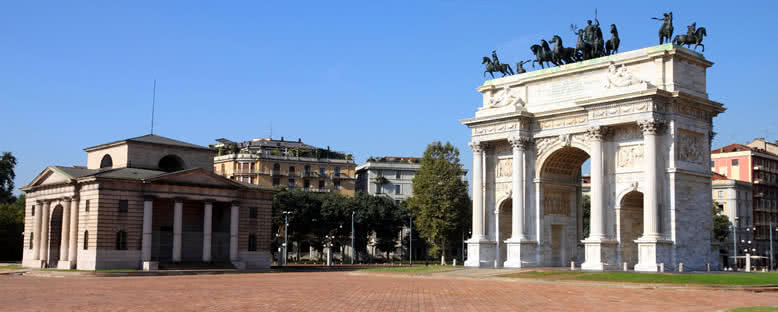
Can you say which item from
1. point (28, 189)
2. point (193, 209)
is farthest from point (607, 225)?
point (28, 189)

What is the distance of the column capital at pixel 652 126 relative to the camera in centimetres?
4969

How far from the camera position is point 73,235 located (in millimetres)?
59781

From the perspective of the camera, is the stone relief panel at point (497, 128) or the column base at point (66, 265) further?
the column base at point (66, 265)

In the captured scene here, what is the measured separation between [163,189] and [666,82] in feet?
124

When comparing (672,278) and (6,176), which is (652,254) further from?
(6,176)

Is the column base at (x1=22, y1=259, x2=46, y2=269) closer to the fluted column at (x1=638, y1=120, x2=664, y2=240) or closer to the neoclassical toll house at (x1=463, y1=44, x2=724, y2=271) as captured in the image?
the neoclassical toll house at (x1=463, y1=44, x2=724, y2=271)

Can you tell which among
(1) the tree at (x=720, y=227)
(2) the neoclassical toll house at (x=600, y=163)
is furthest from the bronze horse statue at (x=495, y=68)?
(1) the tree at (x=720, y=227)

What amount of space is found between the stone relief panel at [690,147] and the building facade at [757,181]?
6383cm

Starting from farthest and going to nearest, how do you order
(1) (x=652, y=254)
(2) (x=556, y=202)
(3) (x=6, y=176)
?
1. (3) (x=6, y=176)
2. (2) (x=556, y=202)
3. (1) (x=652, y=254)

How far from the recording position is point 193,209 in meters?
66.1

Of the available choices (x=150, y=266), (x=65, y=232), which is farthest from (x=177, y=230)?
(x=65, y=232)

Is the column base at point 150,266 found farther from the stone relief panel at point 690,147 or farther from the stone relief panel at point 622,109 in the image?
the stone relief panel at point 690,147

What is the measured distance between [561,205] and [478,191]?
21.2ft

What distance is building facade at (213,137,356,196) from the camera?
121812 mm
